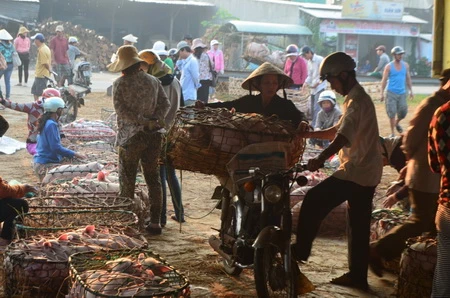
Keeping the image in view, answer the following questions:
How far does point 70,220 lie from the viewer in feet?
25.5

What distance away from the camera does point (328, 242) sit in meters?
9.25

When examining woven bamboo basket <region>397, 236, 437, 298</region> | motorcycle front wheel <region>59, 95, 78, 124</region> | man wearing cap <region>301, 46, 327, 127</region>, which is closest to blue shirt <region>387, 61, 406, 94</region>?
man wearing cap <region>301, 46, 327, 127</region>

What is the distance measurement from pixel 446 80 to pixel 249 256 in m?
2.19

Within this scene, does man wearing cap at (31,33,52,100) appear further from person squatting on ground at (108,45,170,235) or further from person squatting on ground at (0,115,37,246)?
person squatting on ground at (0,115,37,246)

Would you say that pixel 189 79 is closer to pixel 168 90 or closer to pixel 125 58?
pixel 168 90

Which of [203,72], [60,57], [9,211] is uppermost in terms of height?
[60,57]

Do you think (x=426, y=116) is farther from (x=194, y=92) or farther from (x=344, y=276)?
(x=194, y=92)

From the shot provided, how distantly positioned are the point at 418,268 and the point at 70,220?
3.25 m

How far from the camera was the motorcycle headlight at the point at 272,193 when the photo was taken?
6.47m

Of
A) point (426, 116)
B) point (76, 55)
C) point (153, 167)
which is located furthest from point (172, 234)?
point (76, 55)

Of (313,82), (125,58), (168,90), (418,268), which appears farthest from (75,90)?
(418,268)

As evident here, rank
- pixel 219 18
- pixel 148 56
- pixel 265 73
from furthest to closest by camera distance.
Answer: pixel 219 18 → pixel 148 56 → pixel 265 73

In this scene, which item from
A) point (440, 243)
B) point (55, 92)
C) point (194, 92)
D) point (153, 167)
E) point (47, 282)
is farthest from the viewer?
point (194, 92)

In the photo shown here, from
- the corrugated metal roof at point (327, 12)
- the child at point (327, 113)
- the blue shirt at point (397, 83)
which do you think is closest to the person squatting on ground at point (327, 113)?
the child at point (327, 113)
